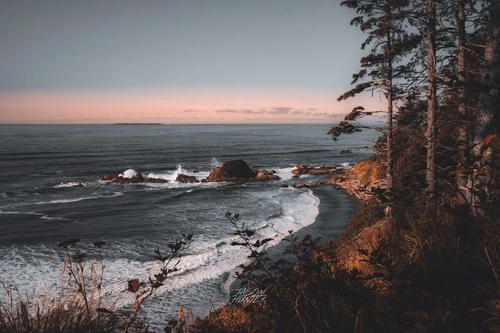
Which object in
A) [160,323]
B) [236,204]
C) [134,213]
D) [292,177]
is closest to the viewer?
[160,323]

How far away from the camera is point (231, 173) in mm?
39969

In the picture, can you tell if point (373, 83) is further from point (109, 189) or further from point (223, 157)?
point (223, 157)

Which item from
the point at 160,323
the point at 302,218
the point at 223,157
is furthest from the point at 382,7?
the point at 223,157

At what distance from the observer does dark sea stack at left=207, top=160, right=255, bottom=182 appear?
129ft

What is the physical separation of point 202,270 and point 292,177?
1137 inches

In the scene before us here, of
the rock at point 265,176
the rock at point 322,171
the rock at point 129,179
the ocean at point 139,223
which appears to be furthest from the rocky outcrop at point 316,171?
the rock at point 129,179

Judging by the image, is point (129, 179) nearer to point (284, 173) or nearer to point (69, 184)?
point (69, 184)

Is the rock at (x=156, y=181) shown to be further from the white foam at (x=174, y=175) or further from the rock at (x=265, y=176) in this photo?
the rock at (x=265, y=176)

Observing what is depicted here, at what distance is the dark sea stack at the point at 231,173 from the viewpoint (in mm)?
39469

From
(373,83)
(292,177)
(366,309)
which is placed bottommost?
(292,177)

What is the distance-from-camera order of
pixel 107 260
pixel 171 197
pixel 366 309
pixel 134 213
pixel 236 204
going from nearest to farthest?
pixel 366 309 → pixel 107 260 → pixel 134 213 → pixel 236 204 → pixel 171 197

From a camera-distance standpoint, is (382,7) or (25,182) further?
(25,182)

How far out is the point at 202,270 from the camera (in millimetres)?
13203

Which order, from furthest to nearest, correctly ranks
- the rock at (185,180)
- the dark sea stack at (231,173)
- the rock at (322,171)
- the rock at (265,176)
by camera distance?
1. the rock at (322,171)
2. the rock at (265,176)
3. the dark sea stack at (231,173)
4. the rock at (185,180)
